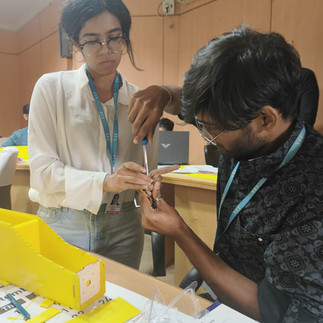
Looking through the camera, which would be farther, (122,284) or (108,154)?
(108,154)

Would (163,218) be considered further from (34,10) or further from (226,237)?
(34,10)

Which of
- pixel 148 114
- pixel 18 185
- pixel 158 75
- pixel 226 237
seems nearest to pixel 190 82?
pixel 148 114

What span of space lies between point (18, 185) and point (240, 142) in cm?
276

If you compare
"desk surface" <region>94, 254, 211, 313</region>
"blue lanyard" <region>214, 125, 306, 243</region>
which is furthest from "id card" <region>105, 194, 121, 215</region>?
"blue lanyard" <region>214, 125, 306, 243</region>

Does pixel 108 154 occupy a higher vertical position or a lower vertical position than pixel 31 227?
higher

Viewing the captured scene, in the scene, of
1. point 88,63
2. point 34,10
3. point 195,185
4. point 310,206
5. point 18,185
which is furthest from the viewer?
point 34,10

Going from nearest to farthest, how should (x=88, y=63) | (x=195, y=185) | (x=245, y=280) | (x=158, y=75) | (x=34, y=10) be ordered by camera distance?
1. (x=245, y=280)
2. (x=88, y=63)
3. (x=195, y=185)
4. (x=158, y=75)
5. (x=34, y=10)

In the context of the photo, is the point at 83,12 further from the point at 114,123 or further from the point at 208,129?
the point at 208,129

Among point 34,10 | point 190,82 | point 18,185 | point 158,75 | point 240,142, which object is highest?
point 34,10

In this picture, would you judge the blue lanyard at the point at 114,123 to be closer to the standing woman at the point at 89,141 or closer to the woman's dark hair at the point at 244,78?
the standing woman at the point at 89,141

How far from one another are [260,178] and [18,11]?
7.23 metres

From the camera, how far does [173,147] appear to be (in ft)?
9.38

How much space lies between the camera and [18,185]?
122 inches

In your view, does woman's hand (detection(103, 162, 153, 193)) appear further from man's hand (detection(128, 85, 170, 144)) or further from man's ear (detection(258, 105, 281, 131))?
man's ear (detection(258, 105, 281, 131))
